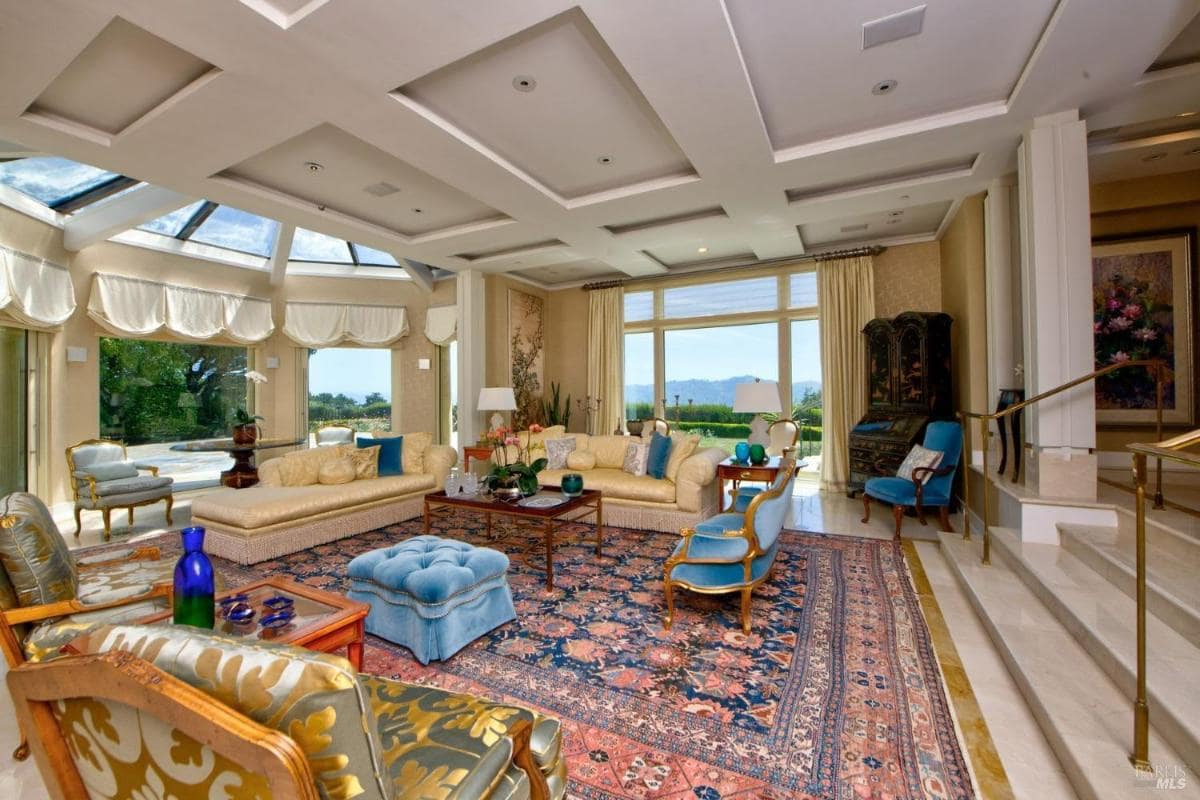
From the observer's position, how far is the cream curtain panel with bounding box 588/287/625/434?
24.7ft

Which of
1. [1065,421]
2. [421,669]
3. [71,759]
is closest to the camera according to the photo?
[71,759]

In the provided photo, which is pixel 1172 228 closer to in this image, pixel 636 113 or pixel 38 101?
pixel 636 113

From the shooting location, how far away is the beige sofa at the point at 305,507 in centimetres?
363

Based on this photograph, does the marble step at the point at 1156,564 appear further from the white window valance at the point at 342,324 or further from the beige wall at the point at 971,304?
the white window valance at the point at 342,324

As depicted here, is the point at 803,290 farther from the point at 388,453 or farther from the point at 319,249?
the point at 319,249

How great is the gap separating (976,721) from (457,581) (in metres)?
2.20

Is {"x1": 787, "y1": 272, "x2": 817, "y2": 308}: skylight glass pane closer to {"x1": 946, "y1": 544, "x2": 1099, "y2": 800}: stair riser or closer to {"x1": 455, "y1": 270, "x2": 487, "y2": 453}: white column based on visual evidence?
{"x1": 455, "y1": 270, "x2": 487, "y2": 453}: white column

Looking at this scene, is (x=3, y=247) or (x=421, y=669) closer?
(x=421, y=669)

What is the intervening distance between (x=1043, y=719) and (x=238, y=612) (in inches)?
119

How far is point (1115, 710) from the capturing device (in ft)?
5.62

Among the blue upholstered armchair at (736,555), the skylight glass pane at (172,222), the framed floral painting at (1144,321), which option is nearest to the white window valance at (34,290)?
the skylight glass pane at (172,222)

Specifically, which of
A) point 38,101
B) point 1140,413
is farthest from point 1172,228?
point 38,101

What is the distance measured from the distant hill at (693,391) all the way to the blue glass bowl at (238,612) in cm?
604

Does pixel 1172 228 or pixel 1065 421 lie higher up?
pixel 1172 228
